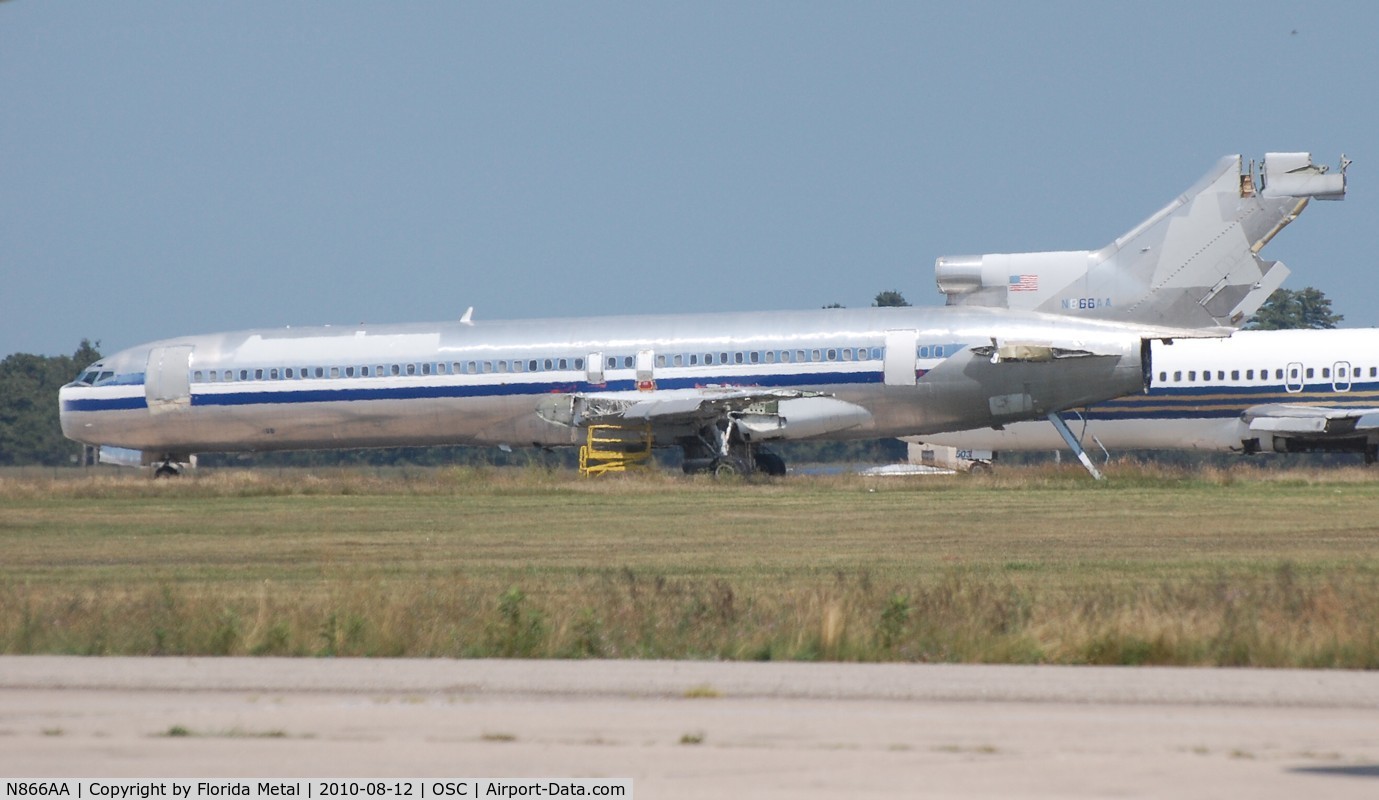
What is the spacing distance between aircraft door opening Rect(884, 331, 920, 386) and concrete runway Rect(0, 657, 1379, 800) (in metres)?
27.6

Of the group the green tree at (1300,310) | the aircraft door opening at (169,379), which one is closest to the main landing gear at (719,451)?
the aircraft door opening at (169,379)

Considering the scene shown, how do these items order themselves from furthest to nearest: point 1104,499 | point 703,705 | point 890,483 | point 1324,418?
1. point 1324,418
2. point 890,483
3. point 1104,499
4. point 703,705

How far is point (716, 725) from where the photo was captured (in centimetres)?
1063

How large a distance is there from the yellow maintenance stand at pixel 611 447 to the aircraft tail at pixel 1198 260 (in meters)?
9.40

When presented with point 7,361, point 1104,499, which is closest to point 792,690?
point 1104,499

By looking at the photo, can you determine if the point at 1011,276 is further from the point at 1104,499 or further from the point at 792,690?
the point at 792,690

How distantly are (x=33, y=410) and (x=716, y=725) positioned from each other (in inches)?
4240

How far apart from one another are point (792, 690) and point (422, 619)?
4323 mm

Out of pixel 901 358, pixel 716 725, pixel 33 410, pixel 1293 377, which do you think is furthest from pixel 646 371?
pixel 33 410

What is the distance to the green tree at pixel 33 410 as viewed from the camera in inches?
4016

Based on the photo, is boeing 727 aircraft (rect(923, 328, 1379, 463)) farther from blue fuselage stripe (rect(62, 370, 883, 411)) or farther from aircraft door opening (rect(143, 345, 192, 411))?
aircraft door opening (rect(143, 345, 192, 411))

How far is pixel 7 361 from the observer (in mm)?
128125

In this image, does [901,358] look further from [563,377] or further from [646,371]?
[563,377]
